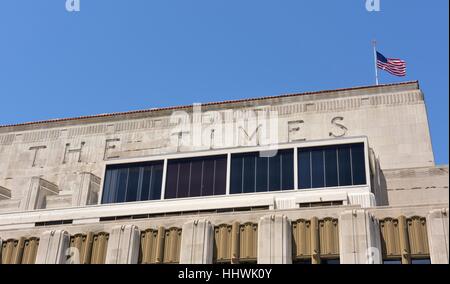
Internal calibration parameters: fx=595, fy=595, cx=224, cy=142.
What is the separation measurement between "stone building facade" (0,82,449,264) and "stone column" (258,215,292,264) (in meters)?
0.07

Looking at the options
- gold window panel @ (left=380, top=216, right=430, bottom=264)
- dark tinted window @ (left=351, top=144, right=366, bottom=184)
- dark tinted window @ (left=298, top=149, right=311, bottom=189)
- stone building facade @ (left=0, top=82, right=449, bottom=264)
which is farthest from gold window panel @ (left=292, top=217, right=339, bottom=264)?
dark tinted window @ (left=351, top=144, right=366, bottom=184)

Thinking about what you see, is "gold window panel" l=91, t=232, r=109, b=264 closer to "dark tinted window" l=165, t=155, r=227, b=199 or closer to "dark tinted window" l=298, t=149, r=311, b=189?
"dark tinted window" l=165, t=155, r=227, b=199

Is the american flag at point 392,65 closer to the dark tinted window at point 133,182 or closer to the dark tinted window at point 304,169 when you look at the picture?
the dark tinted window at point 304,169

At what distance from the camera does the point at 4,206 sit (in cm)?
5075

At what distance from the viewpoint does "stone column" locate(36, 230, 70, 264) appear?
119 feet

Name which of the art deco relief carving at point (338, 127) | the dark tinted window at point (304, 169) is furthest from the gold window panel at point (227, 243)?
the art deco relief carving at point (338, 127)

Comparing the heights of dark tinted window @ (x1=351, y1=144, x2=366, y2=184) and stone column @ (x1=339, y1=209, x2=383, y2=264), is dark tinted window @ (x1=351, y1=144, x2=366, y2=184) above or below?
above

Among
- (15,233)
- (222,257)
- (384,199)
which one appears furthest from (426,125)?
(15,233)

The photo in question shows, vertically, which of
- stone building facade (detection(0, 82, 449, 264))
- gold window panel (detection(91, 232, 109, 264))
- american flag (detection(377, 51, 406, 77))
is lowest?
gold window panel (detection(91, 232, 109, 264))

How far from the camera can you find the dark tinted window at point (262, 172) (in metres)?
40.7

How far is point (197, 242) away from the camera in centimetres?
3469

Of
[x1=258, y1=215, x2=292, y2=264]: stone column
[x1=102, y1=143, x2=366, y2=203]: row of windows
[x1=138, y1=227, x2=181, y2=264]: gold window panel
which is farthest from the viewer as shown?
[x1=102, y1=143, x2=366, y2=203]: row of windows

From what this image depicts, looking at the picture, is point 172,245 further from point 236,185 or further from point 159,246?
point 236,185
